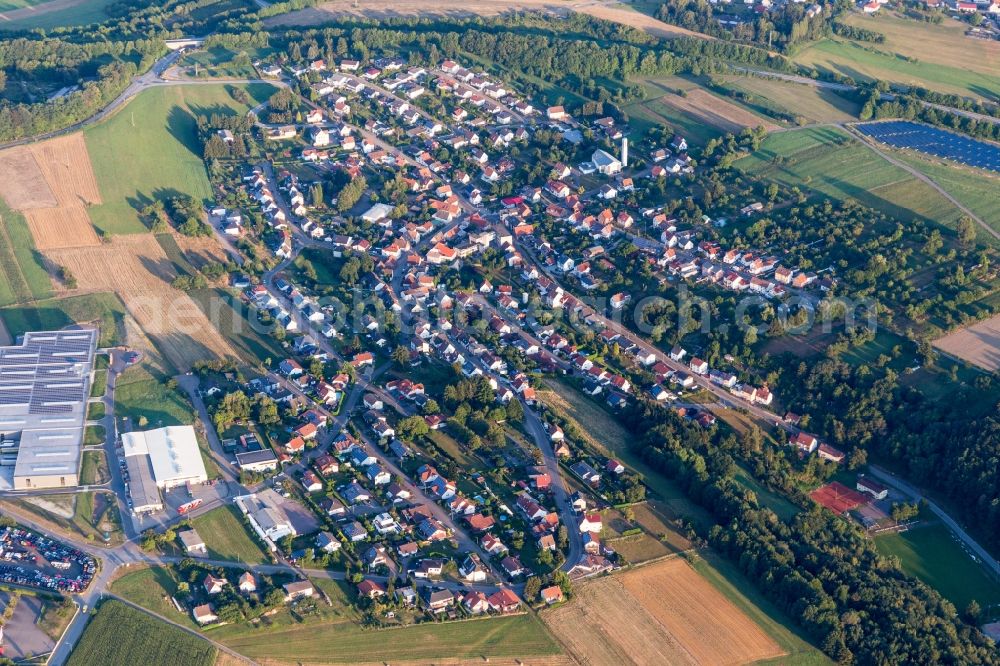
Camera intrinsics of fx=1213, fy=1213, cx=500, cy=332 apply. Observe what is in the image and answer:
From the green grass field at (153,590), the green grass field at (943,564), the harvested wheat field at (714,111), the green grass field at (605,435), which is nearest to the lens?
the green grass field at (153,590)

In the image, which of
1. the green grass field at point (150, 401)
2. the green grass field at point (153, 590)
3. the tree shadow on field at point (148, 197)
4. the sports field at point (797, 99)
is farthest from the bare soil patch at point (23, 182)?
the sports field at point (797, 99)

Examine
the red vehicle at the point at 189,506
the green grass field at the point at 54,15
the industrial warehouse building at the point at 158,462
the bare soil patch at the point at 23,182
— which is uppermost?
the green grass field at the point at 54,15

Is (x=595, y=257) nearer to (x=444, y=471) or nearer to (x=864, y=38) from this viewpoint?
(x=444, y=471)

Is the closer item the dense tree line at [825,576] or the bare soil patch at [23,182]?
the dense tree line at [825,576]

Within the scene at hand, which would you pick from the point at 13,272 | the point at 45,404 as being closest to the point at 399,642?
the point at 45,404

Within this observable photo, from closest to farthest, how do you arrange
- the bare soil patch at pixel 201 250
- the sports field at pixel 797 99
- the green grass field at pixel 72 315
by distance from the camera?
the green grass field at pixel 72 315 < the bare soil patch at pixel 201 250 < the sports field at pixel 797 99

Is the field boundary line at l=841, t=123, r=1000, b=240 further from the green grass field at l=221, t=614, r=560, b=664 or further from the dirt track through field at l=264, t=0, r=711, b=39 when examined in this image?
the green grass field at l=221, t=614, r=560, b=664

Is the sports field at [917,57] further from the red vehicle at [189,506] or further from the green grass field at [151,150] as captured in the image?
the red vehicle at [189,506]

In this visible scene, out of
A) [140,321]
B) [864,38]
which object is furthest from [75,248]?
[864,38]
